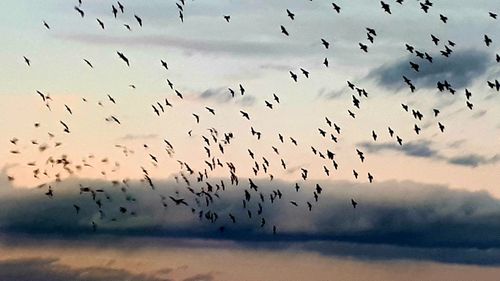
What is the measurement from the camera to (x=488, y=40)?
10175 cm

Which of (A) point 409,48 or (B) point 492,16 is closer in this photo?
(B) point 492,16

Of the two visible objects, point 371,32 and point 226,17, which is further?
point 226,17

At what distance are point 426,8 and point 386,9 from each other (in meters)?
4.65

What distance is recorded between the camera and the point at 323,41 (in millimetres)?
102688

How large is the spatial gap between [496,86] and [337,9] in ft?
86.8

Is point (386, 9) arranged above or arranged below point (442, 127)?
above

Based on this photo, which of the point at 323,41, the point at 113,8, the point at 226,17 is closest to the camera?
the point at 113,8

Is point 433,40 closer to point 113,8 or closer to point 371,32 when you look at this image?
point 371,32

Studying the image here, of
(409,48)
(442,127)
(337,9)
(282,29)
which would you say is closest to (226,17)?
(282,29)

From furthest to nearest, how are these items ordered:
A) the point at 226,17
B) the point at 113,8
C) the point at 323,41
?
the point at 226,17
the point at 323,41
the point at 113,8

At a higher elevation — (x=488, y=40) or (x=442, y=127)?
(x=488, y=40)

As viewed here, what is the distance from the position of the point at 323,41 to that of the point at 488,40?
1974 centimetres

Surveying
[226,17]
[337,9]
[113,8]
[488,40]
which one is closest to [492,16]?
[488,40]

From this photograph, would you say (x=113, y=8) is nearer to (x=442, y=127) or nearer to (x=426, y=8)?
(x=426, y=8)
